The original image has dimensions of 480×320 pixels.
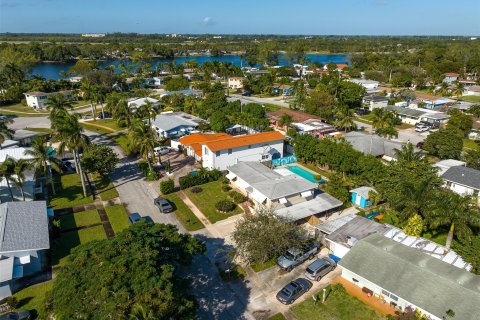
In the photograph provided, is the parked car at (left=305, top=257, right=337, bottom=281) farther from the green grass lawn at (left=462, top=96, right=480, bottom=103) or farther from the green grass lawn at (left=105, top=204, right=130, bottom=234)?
the green grass lawn at (left=462, top=96, right=480, bottom=103)

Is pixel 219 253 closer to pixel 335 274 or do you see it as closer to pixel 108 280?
pixel 335 274

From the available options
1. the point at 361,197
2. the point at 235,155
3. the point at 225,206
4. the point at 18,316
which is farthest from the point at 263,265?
the point at 235,155

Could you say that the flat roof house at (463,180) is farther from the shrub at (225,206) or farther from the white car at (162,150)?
the white car at (162,150)

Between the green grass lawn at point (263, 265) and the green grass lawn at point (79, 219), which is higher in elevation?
the green grass lawn at point (79, 219)

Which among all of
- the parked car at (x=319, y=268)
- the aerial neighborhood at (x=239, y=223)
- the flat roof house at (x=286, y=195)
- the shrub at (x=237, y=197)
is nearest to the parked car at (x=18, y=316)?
the aerial neighborhood at (x=239, y=223)

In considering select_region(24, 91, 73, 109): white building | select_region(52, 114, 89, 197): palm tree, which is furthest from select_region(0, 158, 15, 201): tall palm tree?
select_region(24, 91, 73, 109): white building

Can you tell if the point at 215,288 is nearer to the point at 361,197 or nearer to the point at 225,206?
the point at 225,206
